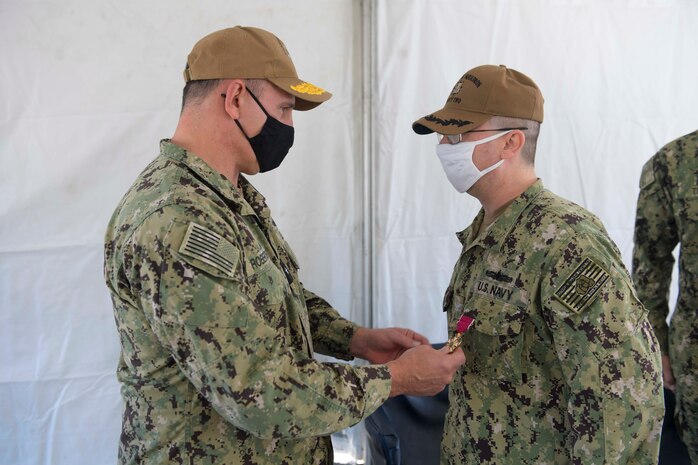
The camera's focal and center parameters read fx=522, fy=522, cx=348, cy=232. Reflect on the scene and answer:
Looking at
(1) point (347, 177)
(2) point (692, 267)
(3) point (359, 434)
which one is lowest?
(3) point (359, 434)

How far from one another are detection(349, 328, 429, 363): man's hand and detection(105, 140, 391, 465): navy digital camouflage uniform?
362mm

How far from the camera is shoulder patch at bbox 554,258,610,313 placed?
116cm

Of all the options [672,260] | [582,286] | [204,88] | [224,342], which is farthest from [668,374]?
[204,88]

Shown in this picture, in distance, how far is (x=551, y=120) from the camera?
2.79 metres

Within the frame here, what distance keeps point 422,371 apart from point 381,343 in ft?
1.16

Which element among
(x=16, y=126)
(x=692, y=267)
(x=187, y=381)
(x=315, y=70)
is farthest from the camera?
(x=315, y=70)

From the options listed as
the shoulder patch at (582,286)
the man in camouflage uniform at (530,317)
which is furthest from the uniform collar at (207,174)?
the shoulder patch at (582,286)

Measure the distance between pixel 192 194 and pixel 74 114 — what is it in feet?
5.20

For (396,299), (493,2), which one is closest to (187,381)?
(396,299)

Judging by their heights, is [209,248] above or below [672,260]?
above

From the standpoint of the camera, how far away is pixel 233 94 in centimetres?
123

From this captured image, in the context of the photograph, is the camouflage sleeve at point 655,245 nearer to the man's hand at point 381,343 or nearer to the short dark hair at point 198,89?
the man's hand at point 381,343

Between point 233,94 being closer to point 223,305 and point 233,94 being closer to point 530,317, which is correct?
point 223,305

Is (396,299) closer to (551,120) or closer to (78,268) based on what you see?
(551,120)
